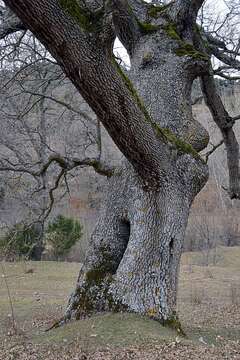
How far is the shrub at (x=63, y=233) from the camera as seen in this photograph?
16469mm

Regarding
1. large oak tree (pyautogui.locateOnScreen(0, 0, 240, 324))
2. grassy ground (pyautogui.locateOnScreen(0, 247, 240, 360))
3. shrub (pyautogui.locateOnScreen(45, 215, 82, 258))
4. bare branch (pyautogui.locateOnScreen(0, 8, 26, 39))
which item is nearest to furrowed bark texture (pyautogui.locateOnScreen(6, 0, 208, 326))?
large oak tree (pyautogui.locateOnScreen(0, 0, 240, 324))

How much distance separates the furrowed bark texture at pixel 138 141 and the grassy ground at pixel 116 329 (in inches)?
15.3

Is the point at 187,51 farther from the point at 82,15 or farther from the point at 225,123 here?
the point at 82,15

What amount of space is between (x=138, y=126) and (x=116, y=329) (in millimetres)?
1860

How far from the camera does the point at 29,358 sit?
3459 mm

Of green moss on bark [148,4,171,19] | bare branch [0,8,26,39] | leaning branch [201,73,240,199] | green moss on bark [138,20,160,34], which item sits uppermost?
green moss on bark [148,4,171,19]

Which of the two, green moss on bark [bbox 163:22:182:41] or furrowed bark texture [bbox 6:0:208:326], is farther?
green moss on bark [bbox 163:22:182:41]

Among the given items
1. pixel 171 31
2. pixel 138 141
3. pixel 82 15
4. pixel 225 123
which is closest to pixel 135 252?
pixel 138 141

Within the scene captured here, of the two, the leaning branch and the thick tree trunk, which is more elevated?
the leaning branch

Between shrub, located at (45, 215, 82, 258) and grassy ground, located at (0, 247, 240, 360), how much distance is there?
358cm

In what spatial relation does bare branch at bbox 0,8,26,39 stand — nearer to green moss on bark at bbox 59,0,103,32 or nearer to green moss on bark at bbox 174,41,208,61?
green moss on bark at bbox 174,41,208,61

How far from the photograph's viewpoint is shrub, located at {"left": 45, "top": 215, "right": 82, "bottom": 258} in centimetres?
1647

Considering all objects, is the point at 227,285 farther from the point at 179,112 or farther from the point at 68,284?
the point at 179,112

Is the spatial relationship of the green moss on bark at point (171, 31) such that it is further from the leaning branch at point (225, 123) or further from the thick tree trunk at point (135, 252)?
the thick tree trunk at point (135, 252)
